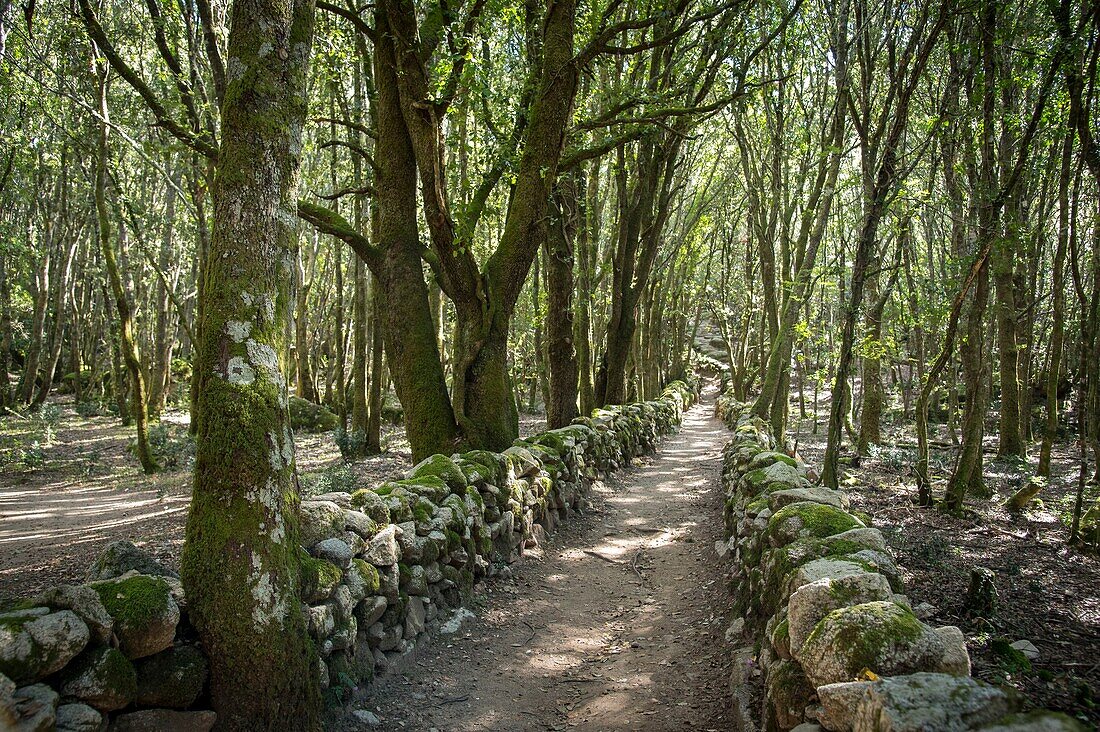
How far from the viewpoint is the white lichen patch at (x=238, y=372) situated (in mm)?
3266

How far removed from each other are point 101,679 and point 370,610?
5.64 feet

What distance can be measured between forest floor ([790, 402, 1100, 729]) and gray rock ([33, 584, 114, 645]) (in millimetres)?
3361

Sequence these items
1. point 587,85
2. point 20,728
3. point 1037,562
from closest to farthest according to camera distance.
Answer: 1. point 20,728
2. point 1037,562
3. point 587,85

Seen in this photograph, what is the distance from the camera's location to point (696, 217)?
20.1m

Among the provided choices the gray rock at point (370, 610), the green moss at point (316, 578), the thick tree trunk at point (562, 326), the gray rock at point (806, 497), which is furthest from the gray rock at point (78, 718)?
the thick tree trunk at point (562, 326)

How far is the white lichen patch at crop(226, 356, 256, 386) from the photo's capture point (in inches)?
129

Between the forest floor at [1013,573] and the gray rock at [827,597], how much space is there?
66 centimetres

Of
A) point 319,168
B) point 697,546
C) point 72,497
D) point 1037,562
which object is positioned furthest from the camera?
point 319,168

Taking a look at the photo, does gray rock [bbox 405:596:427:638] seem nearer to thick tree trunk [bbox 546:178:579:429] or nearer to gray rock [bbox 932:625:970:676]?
gray rock [bbox 932:625:970:676]

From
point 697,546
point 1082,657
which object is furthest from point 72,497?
point 1082,657

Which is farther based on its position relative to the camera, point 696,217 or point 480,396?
point 696,217

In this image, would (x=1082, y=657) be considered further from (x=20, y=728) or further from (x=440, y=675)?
(x=20, y=728)

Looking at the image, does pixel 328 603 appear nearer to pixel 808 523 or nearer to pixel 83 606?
pixel 83 606

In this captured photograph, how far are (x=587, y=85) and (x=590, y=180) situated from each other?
153 inches
